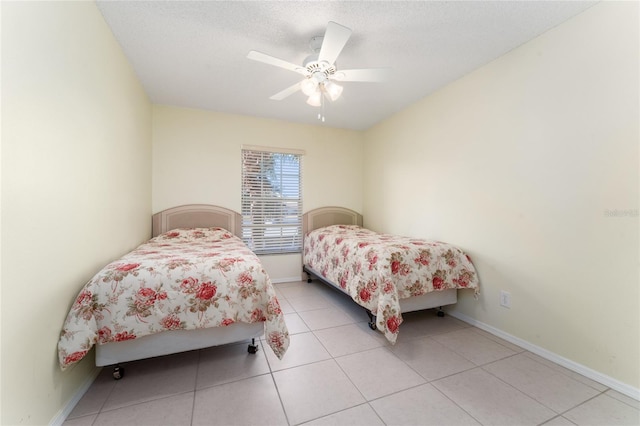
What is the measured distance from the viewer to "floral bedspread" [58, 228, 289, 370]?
53.2 inches

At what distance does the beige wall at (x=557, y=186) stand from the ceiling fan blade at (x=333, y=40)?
148 cm

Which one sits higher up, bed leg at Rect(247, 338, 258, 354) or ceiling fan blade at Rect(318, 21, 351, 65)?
ceiling fan blade at Rect(318, 21, 351, 65)

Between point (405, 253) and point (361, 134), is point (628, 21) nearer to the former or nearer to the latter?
point (405, 253)

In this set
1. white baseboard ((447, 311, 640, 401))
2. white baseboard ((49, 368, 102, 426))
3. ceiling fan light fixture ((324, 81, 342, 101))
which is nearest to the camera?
white baseboard ((49, 368, 102, 426))

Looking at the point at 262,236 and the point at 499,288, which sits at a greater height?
the point at 262,236

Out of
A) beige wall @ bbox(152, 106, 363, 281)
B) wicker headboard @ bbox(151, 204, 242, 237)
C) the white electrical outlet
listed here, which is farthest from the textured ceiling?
the white electrical outlet

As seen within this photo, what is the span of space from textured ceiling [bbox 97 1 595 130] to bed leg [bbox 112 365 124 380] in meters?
2.30

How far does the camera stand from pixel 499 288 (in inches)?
85.1

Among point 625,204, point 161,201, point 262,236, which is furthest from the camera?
point 262,236

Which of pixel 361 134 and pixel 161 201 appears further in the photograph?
pixel 361 134

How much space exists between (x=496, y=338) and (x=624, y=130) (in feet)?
5.50

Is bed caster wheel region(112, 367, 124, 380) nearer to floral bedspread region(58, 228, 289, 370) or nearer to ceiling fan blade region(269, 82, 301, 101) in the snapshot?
floral bedspread region(58, 228, 289, 370)

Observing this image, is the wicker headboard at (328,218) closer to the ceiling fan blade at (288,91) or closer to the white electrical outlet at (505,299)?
the ceiling fan blade at (288,91)

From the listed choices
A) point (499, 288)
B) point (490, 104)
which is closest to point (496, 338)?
point (499, 288)
